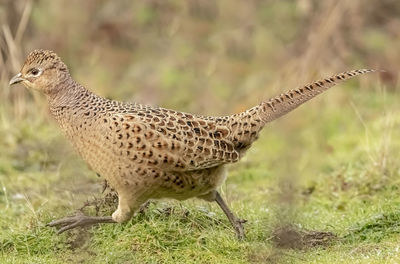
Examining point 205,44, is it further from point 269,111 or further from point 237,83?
point 269,111

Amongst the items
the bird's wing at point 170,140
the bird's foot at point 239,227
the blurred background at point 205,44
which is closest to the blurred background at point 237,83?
the blurred background at point 205,44

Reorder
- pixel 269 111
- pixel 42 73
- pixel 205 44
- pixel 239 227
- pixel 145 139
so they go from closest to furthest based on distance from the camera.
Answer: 1. pixel 145 139
2. pixel 42 73
3. pixel 239 227
4. pixel 269 111
5. pixel 205 44

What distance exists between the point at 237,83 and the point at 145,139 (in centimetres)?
814

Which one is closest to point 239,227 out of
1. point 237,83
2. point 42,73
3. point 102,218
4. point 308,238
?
point 308,238

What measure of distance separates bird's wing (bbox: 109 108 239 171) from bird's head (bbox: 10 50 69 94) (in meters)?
0.59

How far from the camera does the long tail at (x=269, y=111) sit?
276 inches

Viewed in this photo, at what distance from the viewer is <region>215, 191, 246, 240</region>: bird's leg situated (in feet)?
22.7

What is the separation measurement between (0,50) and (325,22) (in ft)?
16.8

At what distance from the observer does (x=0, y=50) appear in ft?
42.6

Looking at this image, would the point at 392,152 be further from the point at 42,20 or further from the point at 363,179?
the point at 42,20

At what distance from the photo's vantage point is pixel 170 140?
21.5 feet

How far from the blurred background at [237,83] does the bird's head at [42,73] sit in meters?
0.70

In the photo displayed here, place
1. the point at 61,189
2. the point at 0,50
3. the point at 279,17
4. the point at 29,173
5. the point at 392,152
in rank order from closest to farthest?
the point at 61,189 < the point at 392,152 < the point at 29,173 < the point at 0,50 < the point at 279,17

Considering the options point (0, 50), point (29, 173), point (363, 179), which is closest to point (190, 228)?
point (363, 179)
